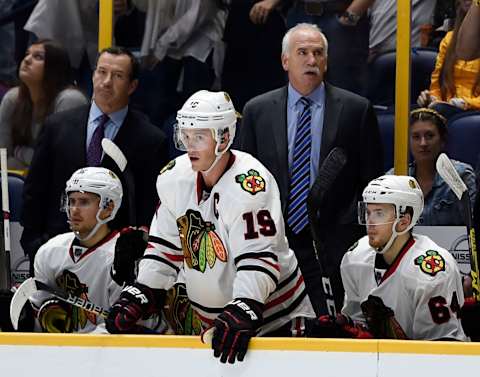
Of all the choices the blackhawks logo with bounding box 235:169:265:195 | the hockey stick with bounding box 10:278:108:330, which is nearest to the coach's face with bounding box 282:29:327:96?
the blackhawks logo with bounding box 235:169:265:195

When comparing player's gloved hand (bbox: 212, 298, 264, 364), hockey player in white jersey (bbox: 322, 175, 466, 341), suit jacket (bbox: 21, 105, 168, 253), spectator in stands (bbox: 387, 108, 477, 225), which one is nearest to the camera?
player's gloved hand (bbox: 212, 298, 264, 364)

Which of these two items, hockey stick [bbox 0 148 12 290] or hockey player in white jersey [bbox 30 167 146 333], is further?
hockey stick [bbox 0 148 12 290]

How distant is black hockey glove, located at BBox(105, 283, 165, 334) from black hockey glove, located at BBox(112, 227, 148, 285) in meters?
0.48

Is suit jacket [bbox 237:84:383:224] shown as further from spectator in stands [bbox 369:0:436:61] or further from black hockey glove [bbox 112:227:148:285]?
black hockey glove [bbox 112:227:148:285]

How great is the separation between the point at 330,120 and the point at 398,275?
76cm

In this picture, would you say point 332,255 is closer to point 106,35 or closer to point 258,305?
point 258,305

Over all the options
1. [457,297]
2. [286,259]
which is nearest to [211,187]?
[286,259]

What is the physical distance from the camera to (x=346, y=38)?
5.51 m

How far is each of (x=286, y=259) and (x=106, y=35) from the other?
1.77 m

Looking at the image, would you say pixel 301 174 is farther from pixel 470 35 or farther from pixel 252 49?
pixel 470 35

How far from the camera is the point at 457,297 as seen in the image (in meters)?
4.61

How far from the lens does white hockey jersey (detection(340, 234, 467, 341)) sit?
4.55 metres

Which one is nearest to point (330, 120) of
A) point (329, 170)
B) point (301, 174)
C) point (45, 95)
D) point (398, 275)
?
point (301, 174)

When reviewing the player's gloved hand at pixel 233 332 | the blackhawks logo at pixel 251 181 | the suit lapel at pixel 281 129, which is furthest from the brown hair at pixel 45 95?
the player's gloved hand at pixel 233 332
